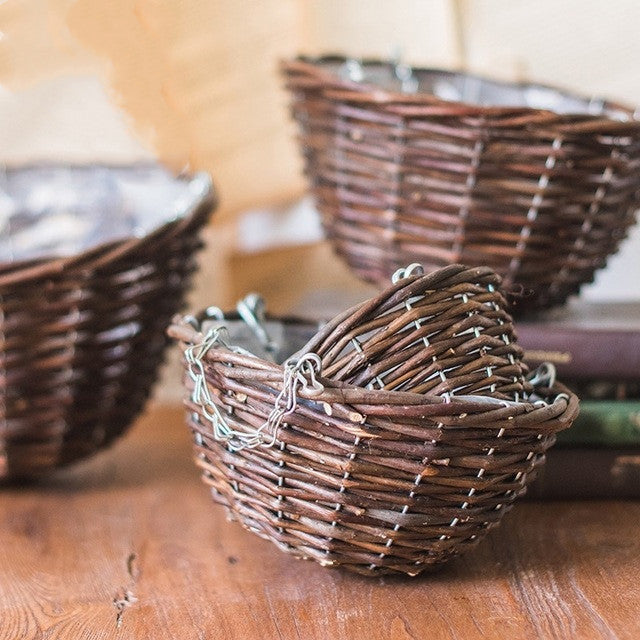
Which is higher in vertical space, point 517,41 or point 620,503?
point 517,41

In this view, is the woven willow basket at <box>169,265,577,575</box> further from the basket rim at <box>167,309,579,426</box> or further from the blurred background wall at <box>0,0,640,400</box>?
the blurred background wall at <box>0,0,640,400</box>

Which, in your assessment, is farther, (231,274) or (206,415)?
(231,274)

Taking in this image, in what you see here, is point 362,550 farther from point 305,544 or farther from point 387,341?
point 387,341

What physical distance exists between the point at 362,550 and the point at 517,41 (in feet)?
2.51

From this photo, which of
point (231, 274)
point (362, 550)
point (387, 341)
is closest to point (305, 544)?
point (362, 550)

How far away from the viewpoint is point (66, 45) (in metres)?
0.97

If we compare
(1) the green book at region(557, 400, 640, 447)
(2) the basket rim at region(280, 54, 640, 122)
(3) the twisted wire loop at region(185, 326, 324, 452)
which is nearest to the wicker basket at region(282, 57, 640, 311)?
(2) the basket rim at region(280, 54, 640, 122)

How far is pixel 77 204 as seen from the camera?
106cm

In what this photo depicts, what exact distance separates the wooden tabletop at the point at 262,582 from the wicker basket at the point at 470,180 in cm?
22

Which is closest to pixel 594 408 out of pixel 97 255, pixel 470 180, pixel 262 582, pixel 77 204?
pixel 470 180

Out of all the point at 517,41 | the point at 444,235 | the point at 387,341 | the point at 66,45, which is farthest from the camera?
the point at 517,41

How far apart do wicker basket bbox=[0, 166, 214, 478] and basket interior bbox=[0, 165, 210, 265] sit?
8 centimetres

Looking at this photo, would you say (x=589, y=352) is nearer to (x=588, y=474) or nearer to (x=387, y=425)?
(x=588, y=474)

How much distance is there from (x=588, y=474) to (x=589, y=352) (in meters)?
0.11
